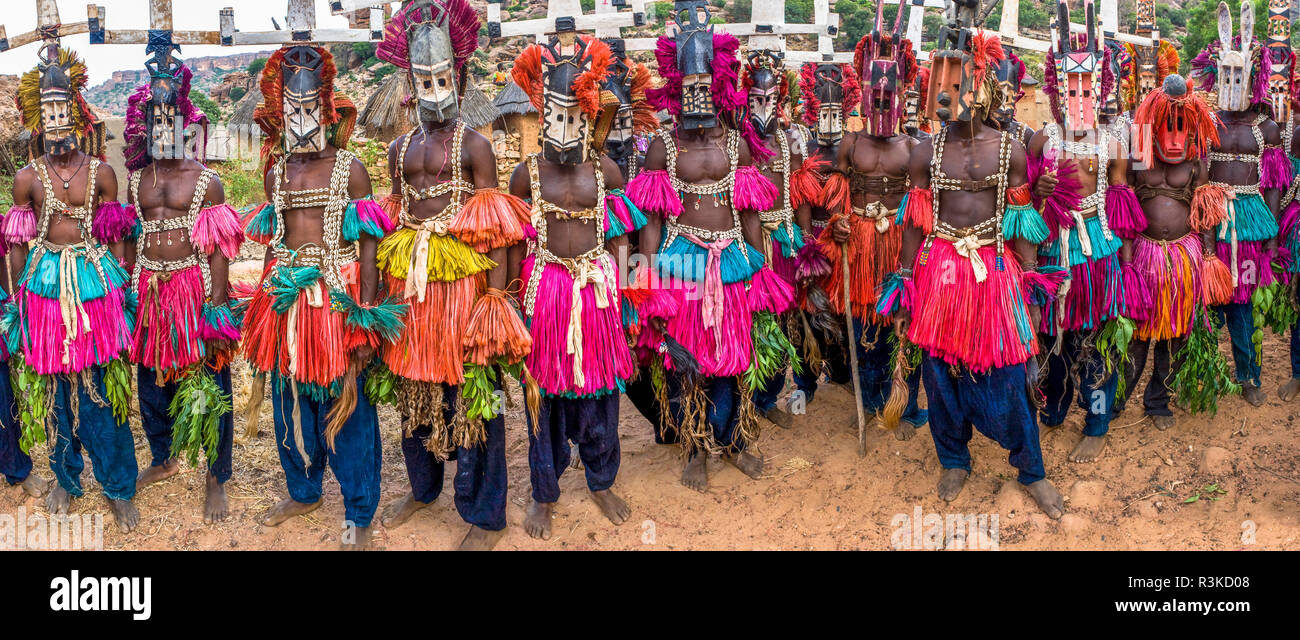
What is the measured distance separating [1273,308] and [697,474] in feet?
10.9

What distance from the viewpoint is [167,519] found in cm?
457

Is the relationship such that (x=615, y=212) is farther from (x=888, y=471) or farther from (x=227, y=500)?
(x=227, y=500)

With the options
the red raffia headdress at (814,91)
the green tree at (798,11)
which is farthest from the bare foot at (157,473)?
the green tree at (798,11)

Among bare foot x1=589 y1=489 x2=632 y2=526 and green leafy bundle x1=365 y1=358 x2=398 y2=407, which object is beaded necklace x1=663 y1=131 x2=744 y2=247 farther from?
green leafy bundle x1=365 y1=358 x2=398 y2=407

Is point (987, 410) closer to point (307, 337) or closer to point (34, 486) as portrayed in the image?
point (307, 337)

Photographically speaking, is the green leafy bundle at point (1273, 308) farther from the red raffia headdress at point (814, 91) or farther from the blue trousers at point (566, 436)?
the blue trousers at point (566, 436)

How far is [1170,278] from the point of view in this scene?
4570mm

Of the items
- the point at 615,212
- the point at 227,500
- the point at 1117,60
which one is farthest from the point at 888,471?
the point at 227,500

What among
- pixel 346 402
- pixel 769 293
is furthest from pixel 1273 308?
pixel 346 402

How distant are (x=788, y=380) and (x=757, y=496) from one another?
1798 mm

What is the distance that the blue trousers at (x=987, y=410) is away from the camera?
411 centimetres

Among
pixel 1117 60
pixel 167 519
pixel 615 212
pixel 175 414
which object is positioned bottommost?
pixel 167 519

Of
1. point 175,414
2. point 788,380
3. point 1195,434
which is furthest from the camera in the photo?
point 788,380

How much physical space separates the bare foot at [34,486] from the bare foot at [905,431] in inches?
178
